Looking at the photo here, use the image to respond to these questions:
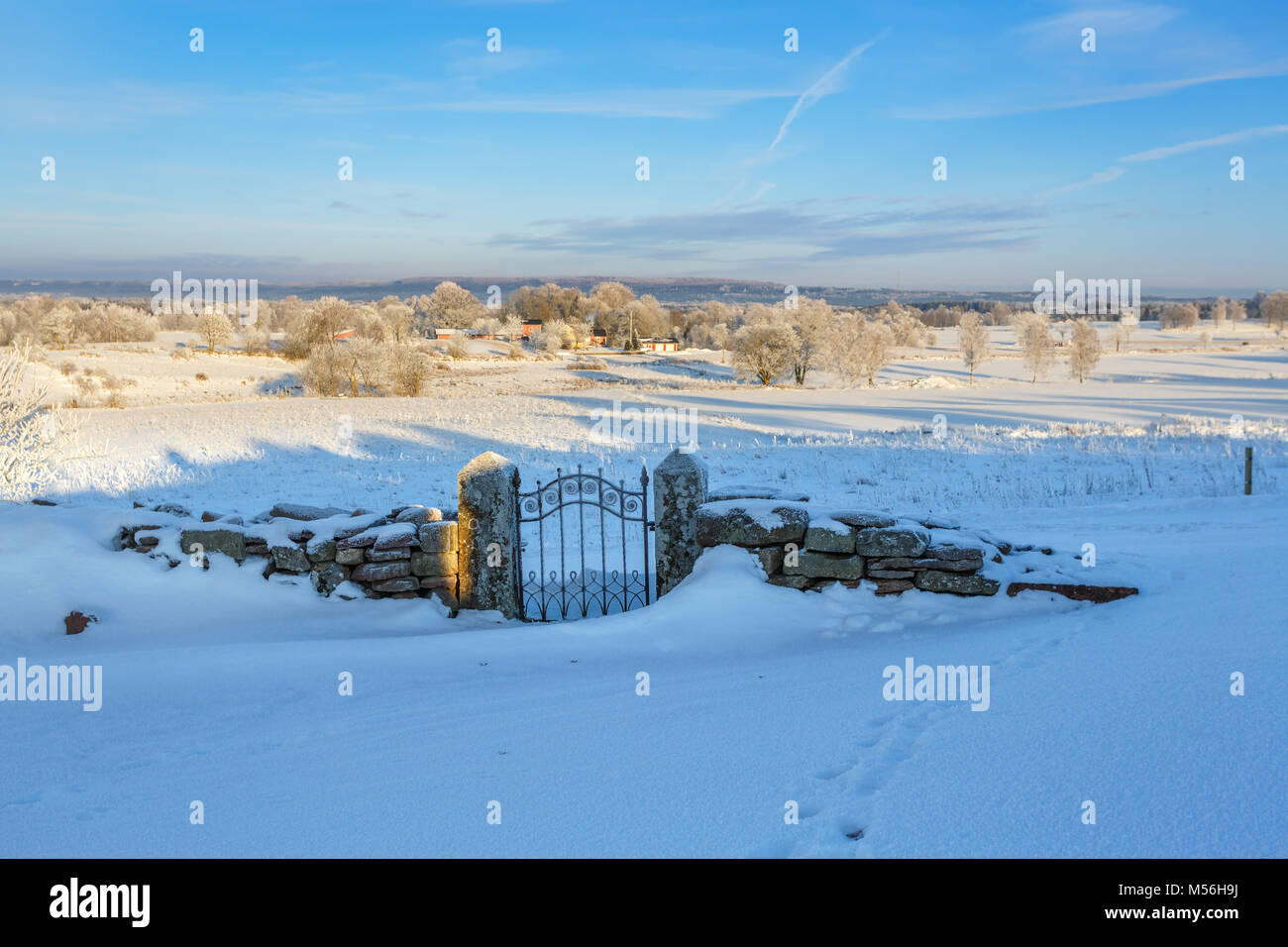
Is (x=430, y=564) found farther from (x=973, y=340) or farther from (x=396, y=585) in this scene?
(x=973, y=340)

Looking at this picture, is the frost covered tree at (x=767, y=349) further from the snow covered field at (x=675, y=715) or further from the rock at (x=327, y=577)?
the rock at (x=327, y=577)

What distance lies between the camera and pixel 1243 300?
144 m

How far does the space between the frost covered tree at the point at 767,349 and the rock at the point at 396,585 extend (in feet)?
148

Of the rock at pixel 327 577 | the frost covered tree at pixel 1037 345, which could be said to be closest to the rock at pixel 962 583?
the rock at pixel 327 577

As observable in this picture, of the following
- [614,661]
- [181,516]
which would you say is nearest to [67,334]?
[181,516]

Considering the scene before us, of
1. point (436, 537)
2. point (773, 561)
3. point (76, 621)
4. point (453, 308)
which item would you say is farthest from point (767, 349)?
point (453, 308)

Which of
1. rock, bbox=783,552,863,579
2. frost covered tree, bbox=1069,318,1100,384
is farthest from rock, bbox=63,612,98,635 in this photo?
frost covered tree, bbox=1069,318,1100,384

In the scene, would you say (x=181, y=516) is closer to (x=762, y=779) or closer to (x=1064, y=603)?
(x=762, y=779)

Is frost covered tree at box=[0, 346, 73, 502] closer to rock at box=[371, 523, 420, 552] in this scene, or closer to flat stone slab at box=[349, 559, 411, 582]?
flat stone slab at box=[349, 559, 411, 582]

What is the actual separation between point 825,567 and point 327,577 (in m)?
4.82

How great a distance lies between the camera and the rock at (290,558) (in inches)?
317

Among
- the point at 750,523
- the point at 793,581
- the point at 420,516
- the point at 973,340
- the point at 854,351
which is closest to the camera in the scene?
the point at 793,581

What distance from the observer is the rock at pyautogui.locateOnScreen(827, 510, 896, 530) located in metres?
7.60

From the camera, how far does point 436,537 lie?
803 cm
